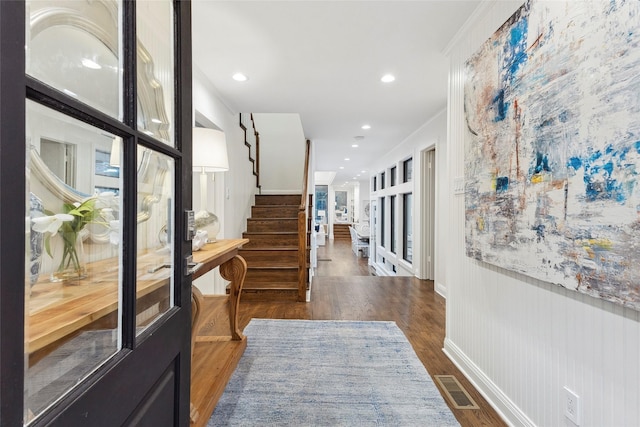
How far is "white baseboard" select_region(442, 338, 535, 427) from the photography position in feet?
4.92

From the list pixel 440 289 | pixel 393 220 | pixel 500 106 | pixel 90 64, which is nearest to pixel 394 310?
pixel 440 289

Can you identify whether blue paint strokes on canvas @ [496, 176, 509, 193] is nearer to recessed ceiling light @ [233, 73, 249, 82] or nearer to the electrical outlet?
the electrical outlet

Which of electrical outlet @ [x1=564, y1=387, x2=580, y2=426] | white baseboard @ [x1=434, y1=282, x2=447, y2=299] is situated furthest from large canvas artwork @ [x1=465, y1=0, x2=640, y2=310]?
white baseboard @ [x1=434, y1=282, x2=447, y2=299]

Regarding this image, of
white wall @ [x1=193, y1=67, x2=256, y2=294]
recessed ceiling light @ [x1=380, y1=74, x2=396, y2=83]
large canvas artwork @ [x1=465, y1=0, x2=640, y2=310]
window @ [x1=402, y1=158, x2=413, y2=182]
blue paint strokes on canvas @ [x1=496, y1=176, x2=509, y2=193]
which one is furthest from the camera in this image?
window @ [x1=402, y1=158, x2=413, y2=182]

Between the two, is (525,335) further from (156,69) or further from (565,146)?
(156,69)

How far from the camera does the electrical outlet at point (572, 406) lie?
1172 mm

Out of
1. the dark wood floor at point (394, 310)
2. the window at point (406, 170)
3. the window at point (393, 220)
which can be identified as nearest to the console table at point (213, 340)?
the dark wood floor at point (394, 310)

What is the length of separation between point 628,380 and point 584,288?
304 mm

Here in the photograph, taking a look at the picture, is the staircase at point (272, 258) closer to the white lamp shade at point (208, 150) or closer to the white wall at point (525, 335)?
the white lamp shade at point (208, 150)

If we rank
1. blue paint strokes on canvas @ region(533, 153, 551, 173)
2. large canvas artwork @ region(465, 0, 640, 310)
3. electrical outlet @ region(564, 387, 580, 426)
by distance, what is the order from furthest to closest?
blue paint strokes on canvas @ region(533, 153, 551, 173) < electrical outlet @ region(564, 387, 580, 426) < large canvas artwork @ region(465, 0, 640, 310)

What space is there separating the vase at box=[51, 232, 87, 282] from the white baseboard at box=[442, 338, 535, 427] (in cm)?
192

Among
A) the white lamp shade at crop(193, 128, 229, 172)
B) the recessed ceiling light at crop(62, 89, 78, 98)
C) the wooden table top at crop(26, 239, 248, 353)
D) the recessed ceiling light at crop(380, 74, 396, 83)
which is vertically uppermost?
the recessed ceiling light at crop(380, 74, 396, 83)

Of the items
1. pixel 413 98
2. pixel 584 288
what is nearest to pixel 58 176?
pixel 584 288

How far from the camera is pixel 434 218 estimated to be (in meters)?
4.69
